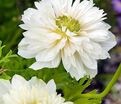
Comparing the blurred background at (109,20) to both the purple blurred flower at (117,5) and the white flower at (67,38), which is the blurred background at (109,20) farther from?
the white flower at (67,38)

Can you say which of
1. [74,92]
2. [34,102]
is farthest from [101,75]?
[34,102]

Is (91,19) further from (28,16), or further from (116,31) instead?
(116,31)

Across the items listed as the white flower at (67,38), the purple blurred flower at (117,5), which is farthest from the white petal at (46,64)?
the purple blurred flower at (117,5)

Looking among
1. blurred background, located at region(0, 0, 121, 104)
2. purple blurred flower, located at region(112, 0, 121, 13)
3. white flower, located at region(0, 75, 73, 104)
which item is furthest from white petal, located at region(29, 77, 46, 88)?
purple blurred flower, located at region(112, 0, 121, 13)

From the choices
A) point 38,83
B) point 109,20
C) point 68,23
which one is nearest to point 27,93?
point 38,83

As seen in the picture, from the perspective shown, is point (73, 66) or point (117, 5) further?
point (117, 5)

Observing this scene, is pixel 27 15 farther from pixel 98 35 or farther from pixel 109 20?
pixel 109 20
